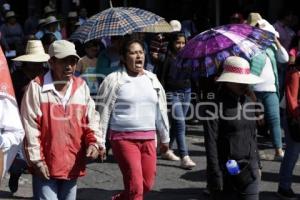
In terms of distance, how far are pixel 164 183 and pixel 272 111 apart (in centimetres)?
175

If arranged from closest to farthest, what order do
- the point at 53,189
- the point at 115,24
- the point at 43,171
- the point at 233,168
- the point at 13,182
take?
the point at 43,171 < the point at 53,189 < the point at 233,168 < the point at 13,182 < the point at 115,24

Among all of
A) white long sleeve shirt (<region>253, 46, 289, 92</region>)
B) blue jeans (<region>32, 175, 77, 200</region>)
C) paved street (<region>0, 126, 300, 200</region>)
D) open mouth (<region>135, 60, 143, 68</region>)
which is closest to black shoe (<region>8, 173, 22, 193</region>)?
paved street (<region>0, 126, 300, 200</region>)

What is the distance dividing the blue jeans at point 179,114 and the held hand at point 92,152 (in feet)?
11.7

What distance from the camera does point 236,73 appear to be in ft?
17.8

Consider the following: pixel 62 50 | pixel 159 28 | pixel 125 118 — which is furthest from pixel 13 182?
pixel 159 28

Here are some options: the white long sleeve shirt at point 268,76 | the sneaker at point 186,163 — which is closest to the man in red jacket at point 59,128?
the sneaker at point 186,163

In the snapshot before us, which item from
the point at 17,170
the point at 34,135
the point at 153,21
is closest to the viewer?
the point at 34,135

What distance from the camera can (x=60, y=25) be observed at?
46.6ft

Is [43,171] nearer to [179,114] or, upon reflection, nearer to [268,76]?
[179,114]

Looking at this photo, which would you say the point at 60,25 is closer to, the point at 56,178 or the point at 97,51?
the point at 97,51

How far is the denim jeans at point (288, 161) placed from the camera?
7.02m

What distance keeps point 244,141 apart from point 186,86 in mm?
3524

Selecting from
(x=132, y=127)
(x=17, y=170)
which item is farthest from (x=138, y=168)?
(x=17, y=170)

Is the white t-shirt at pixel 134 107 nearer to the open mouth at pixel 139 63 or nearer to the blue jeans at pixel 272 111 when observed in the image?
the open mouth at pixel 139 63
